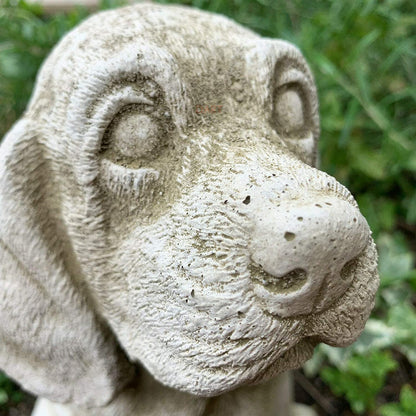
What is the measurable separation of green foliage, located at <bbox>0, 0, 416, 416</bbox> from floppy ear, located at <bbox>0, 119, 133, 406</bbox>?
99 centimetres

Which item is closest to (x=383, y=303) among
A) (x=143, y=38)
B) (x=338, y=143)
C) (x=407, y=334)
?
(x=407, y=334)

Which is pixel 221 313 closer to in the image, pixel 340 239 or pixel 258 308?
pixel 258 308

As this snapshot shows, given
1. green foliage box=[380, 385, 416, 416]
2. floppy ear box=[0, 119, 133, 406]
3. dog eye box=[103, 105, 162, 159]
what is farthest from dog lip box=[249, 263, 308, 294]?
green foliage box=[380, 385, 416, 416]

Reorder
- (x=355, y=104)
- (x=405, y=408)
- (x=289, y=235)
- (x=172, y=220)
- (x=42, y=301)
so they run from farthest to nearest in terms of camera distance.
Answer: (x=355, y=104) → (x=405, y=408) → (x=42, y=301) → (x=172, y=220) → (x=289, y=235)

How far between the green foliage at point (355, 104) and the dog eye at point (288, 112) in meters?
0.93

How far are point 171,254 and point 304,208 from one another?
0.23 meters

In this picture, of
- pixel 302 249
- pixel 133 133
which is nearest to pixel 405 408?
pixel 302 249

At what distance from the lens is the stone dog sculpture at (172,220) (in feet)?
2.48

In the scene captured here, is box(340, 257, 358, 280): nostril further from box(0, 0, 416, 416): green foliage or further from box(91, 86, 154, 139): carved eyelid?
box(0, 0, 416, 416): green foliage

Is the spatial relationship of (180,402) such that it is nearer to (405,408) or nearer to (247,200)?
(247,200)

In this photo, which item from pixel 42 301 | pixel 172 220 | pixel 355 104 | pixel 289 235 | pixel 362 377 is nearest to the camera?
pixel 289 235

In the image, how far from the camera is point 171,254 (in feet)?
2.67

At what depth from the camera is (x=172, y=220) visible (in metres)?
0.83

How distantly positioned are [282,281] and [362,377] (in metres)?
1.12
